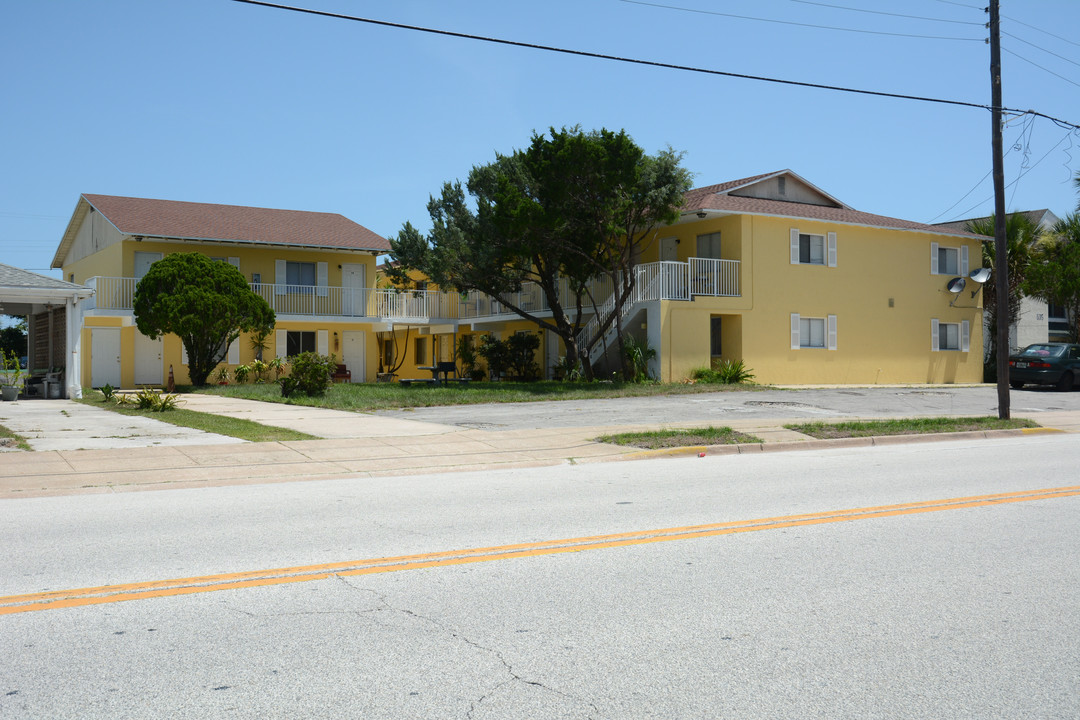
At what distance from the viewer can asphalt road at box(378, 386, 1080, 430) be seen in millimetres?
18203

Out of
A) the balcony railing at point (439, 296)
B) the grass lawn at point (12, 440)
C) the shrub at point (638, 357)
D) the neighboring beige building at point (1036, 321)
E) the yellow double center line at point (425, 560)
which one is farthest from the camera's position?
the neighboring beige building at point (1036, 321)

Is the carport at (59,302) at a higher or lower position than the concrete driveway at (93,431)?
higher

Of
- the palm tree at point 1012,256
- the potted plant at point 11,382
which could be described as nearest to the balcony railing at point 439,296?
the potted plant at point 11,382

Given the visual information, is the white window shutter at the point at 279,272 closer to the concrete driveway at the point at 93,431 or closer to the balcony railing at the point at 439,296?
the balcony railing at the point at 439,296

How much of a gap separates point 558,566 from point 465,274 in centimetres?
2362

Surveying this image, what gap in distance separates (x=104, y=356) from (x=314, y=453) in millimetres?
24703

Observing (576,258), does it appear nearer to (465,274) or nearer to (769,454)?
(465,274)

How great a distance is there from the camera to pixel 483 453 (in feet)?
44.2

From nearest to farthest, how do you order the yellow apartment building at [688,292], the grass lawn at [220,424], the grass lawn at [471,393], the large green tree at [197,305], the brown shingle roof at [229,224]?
the grass lawn at [220,424], the grass lawn at [471,393], the large green tree at [197,305], the yellow apartment building at [688,292], the brown shingle roof at [229,224]

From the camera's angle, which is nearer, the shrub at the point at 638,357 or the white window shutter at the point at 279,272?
the shrub at the point at 638,357

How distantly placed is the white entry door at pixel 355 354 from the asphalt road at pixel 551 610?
29.8m

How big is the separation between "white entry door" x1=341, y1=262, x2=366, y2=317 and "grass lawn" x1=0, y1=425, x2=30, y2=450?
23004mm

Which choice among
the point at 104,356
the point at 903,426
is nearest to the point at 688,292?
the point at 903,426

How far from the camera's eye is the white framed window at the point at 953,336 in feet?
114
